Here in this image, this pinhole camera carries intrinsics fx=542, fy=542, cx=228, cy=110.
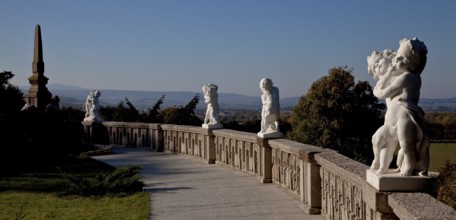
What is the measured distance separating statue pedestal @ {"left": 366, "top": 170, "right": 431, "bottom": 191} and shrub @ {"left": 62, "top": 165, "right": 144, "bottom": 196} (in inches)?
275

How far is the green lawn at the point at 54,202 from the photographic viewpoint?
9.02m

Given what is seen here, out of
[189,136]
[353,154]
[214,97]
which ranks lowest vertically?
[353,154]

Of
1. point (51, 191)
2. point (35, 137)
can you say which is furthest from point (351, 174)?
point (35, 137)

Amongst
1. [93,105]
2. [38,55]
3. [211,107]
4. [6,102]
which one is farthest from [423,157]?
[38,55]

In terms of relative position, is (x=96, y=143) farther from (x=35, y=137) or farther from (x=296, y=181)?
(x=296, y=181)

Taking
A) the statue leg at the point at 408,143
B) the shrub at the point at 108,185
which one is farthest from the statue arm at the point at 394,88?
the shrub at the point at 108,185

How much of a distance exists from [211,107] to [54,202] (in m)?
6.26

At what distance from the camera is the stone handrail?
4.57 metres

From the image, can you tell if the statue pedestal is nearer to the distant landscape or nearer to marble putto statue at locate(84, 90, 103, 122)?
the distant landscape

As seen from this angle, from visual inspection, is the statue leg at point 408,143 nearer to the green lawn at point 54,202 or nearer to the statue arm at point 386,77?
the statue arm at point 386,77

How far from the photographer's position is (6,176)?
43.8 ft

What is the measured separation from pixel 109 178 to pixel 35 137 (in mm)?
6685

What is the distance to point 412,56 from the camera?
15.5 ft

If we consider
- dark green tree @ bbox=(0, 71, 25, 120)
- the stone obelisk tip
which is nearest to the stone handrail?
dark green tree @ bbox=(0, 71, 25, 120)
